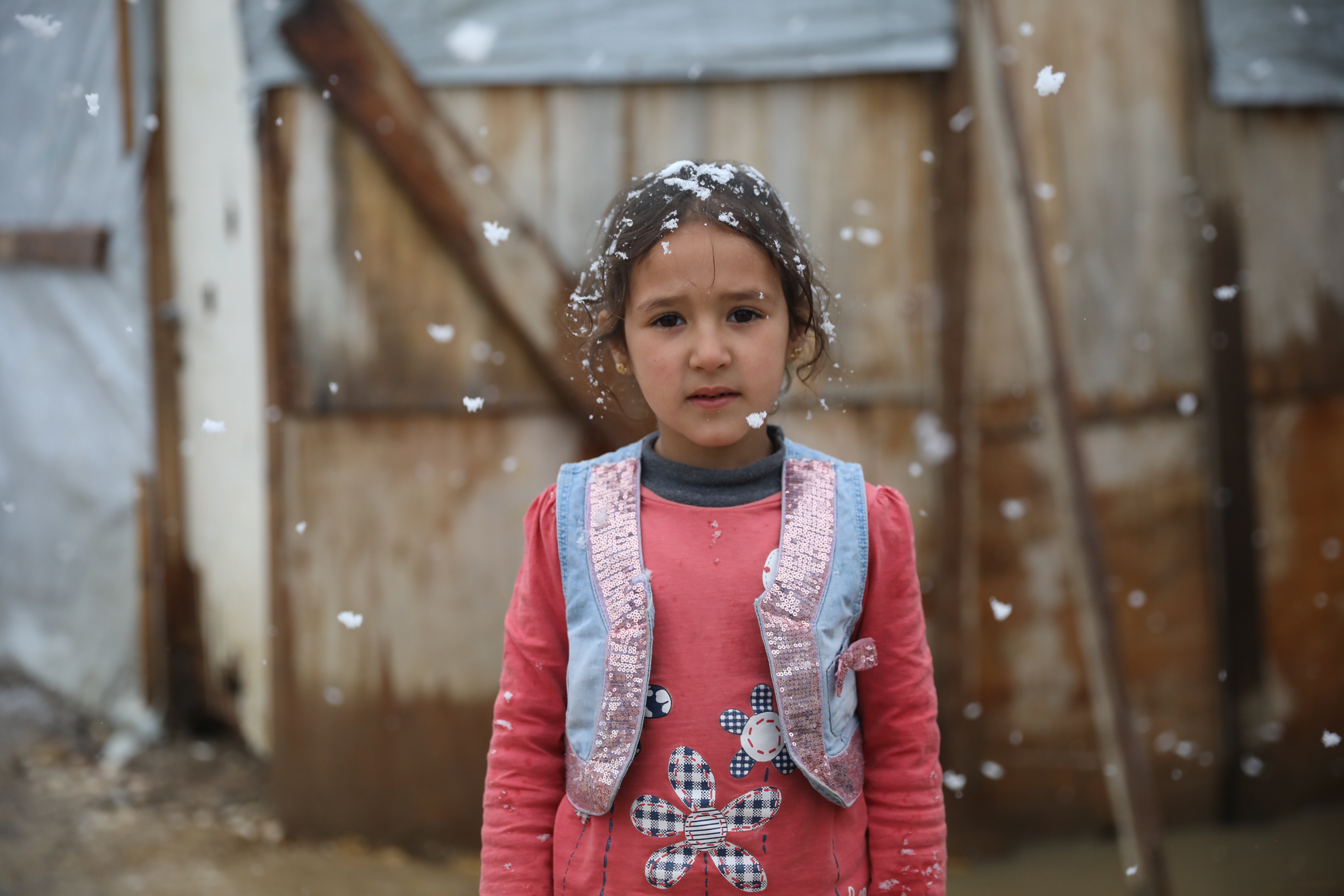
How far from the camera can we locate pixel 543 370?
235 cm

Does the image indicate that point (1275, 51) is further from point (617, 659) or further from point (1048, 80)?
point (617, 659)

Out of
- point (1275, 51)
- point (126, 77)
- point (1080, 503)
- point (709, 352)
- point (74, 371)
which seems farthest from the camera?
point (74, 371)

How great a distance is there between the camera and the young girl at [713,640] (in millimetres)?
1030

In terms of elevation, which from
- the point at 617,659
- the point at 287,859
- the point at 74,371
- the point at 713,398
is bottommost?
the point at 287,859

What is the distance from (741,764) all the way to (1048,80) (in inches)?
74.7

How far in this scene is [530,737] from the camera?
1.09 metres

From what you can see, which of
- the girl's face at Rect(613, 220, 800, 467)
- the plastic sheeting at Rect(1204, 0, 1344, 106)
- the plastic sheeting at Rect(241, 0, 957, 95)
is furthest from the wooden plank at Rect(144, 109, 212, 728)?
the plastic sheeting at Rect(1204, 0, 1344, 106)

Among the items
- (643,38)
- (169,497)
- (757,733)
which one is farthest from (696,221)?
(169,497)

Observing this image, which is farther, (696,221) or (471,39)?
(471,39)

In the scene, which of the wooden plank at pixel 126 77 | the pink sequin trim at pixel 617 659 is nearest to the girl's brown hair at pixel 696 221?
the pink sequin trim at pixel 617 659

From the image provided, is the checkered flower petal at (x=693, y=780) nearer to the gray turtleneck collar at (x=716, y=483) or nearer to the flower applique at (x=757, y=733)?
the flower applique at (x=757, y=733)

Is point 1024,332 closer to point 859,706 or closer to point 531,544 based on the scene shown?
point 859,706

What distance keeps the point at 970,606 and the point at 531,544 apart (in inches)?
61.5

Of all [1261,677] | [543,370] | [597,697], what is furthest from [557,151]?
[1261,677]
